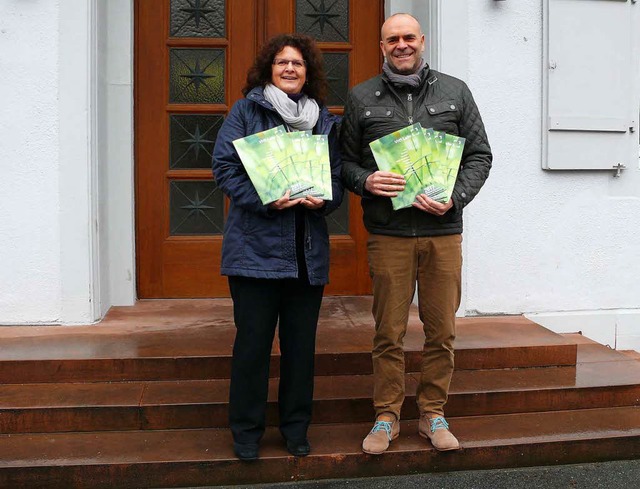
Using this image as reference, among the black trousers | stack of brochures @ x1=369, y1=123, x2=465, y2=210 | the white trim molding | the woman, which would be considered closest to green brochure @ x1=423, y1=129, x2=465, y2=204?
stack of brochures @ x1=369, y1=123, x2=465, y2=210

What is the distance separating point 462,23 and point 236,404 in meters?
3.32

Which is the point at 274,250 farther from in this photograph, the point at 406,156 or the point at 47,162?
the point at 47,162

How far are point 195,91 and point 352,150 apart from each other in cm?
256

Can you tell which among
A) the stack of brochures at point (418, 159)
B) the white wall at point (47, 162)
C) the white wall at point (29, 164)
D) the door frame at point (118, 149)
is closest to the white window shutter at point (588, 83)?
the door frame at point (118, 149)

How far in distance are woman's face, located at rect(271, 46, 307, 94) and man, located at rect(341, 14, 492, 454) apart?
0.30m

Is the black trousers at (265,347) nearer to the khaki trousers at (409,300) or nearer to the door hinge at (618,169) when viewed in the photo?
the khaki trousers at (409,300)

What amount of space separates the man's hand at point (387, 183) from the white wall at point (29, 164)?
2.66m

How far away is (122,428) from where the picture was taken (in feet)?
12.6

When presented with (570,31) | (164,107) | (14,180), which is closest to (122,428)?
(14,180)

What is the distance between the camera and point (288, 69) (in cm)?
338

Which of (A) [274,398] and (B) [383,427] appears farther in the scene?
(A) [274,398]

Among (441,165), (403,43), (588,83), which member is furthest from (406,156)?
(588,83)

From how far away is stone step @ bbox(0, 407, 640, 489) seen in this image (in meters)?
3.47

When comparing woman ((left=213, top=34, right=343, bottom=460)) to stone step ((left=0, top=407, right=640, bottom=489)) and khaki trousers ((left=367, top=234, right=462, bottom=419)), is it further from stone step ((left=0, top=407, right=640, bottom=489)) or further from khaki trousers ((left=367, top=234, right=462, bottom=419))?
khaki trousers ((left=367, top=234, right=462, bottom=419))
